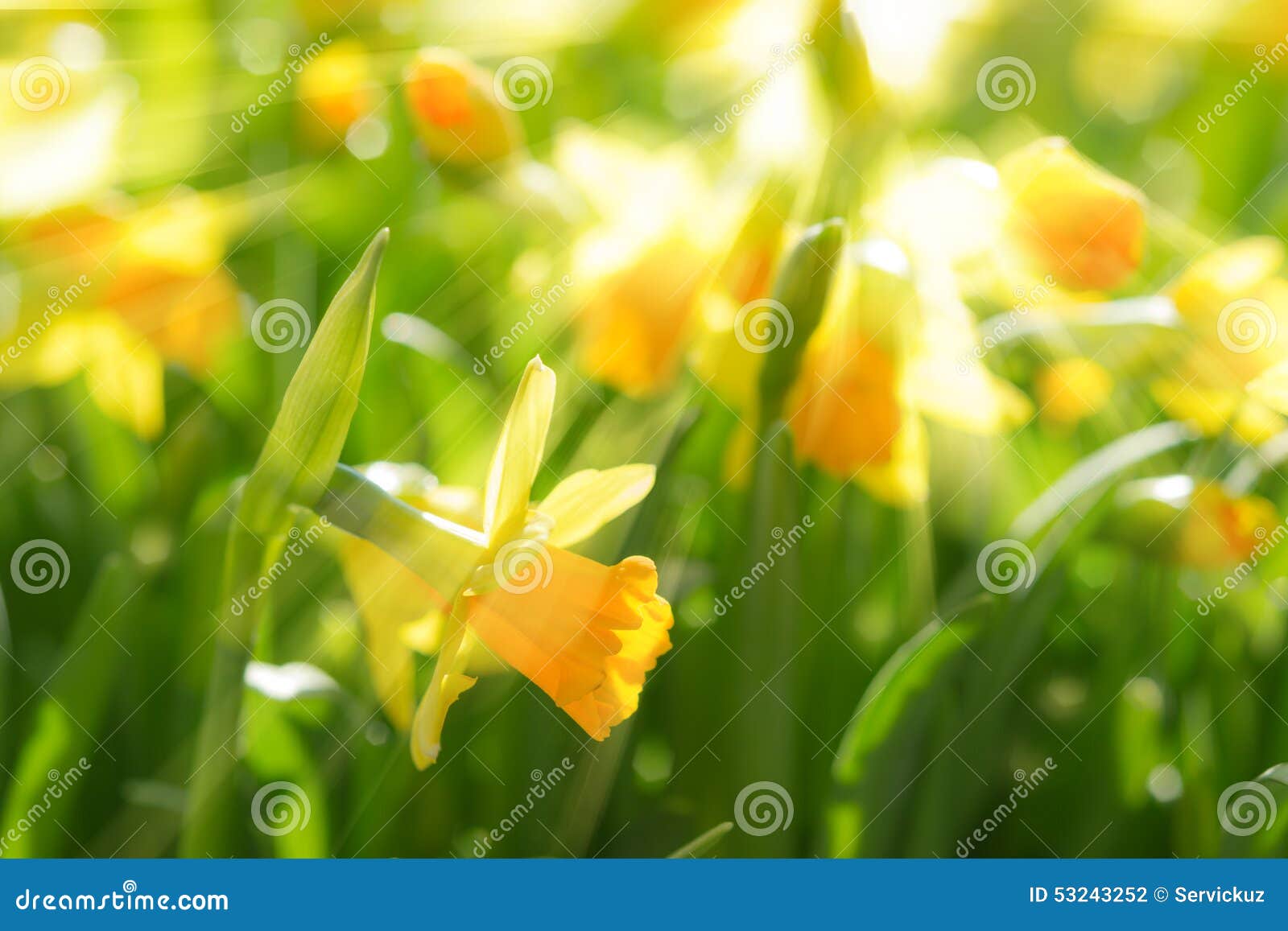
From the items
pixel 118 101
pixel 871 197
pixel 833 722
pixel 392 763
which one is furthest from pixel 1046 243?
pixel 118 101

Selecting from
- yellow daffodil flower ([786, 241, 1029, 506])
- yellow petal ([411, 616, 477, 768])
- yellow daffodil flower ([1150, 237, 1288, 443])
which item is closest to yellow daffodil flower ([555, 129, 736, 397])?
yellow daffodil flower ([786, 241, 1029, 506])

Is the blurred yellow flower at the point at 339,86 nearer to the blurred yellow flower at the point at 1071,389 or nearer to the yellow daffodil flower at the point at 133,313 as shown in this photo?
the yellow daffodil flower at the point at 133,313

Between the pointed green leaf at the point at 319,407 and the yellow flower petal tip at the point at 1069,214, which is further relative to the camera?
the yellow flower petal tip at the point at 1069,214

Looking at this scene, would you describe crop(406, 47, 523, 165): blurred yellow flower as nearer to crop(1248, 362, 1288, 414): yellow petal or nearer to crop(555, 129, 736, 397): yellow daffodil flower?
crop(555, 129, 736, 397): yellow daffodil flower

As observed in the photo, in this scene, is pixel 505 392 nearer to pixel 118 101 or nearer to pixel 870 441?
pixel 870 441

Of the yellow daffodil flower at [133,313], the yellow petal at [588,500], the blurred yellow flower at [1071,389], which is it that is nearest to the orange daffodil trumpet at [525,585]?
the yellow petal at [588,500]

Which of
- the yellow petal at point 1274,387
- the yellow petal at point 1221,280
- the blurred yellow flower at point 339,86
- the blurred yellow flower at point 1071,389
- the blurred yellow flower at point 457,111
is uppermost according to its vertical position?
the yellow petal at point 1221,280

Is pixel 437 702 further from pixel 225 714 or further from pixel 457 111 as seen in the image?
pixel 457 111

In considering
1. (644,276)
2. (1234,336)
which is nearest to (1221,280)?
(1234,336)
